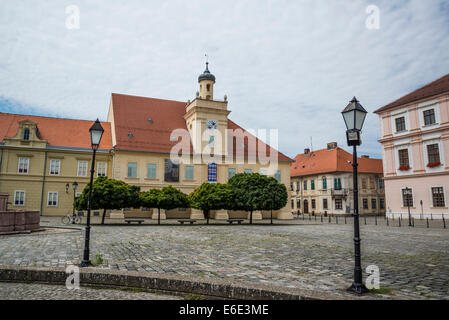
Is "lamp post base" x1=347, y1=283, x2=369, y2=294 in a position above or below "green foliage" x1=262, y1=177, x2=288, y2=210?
below

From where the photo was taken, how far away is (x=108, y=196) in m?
23.8

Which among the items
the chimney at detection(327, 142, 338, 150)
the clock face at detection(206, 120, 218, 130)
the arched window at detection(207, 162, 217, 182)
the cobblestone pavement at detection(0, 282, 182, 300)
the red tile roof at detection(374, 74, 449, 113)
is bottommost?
the cobblestone pavement at detection(0, 282, 182, 300)

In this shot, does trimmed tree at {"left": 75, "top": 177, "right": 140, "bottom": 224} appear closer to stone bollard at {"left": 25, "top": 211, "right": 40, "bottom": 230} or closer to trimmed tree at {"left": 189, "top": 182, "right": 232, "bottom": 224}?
trimmed tree at {"left": 189, "top": 182, "right": 232, "bottom": 224}

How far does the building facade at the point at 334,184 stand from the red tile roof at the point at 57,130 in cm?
3102

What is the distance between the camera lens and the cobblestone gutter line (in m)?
5.47

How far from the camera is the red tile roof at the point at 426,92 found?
3216 centimetres

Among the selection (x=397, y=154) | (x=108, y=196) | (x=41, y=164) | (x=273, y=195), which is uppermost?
(x=397, y=154)

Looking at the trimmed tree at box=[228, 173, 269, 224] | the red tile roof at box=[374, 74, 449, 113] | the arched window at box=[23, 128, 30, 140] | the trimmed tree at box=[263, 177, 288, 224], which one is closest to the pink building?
the red tile roof at box=[374, 74, 449, 113]

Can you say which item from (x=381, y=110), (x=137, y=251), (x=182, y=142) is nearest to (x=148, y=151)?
(x=182, y=142)

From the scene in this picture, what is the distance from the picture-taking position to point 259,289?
18.4 feet

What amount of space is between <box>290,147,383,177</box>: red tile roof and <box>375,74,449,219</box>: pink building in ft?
34.5

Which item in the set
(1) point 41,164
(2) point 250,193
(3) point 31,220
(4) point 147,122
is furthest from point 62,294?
(4) point 147,122

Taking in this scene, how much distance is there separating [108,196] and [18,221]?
8.95 meters

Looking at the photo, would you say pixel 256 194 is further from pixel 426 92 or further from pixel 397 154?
pixel 426 92
